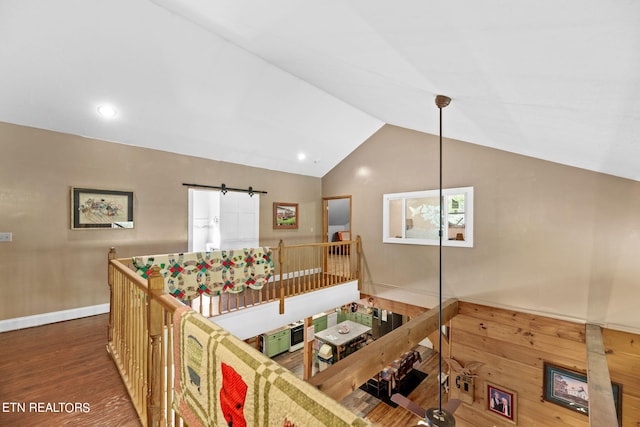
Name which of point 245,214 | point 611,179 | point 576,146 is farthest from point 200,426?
point 611,179

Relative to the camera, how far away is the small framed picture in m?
4.11

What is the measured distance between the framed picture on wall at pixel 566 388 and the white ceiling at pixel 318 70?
2.84 metres

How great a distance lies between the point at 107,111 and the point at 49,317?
2.89 m

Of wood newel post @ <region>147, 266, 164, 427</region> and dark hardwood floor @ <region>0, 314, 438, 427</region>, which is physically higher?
wood newel post @ <region>147, 266, 164, 427</region>

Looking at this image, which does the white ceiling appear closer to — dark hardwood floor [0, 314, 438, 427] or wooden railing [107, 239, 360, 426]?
wooden railing [107, 239, 360, 426]

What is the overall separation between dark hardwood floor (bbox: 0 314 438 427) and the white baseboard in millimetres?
93

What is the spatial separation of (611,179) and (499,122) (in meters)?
2.26

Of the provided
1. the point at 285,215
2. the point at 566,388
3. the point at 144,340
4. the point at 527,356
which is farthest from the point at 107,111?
the point at 566,388

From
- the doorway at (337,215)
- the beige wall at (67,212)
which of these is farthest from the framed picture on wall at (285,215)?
the doorway at (337,215)

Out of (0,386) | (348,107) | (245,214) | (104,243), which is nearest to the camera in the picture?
(0,386)

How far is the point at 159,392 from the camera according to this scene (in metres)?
1.68

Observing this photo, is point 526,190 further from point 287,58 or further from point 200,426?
point 200,426
